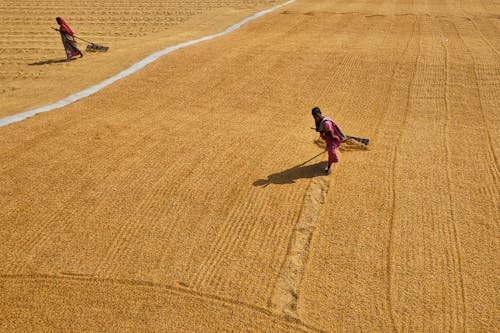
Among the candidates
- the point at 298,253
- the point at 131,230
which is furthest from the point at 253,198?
the point at 131,230

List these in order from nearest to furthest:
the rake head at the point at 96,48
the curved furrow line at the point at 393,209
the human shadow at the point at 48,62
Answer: the curved furrow line at the point at 393,209 < the human shadow at the point at 48,62 < the rake head at the point at 96,48

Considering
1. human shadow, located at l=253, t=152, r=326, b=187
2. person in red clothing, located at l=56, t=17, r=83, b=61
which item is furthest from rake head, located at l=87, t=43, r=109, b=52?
human shadow, located at l=253, t=152, r=326, b=187

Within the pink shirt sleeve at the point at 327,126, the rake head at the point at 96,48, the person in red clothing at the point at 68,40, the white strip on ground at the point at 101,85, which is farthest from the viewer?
the rake head at the point at 96,48

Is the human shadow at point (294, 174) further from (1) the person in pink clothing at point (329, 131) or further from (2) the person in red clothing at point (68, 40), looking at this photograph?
(2) the person in red clothing at point (68, 40)

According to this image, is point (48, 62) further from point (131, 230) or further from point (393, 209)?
point (393, 209)

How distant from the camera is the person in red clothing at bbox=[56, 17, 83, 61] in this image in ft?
48.4

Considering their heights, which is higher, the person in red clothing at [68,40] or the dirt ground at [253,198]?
the person in red clothing at [68,40]

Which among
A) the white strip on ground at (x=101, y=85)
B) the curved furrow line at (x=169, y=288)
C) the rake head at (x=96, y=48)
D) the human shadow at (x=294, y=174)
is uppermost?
the rake head at (x=96, y=48)

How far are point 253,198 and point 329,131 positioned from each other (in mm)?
2032

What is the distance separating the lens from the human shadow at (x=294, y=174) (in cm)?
740

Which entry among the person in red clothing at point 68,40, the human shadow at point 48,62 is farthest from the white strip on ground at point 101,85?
the human shadow at point 48,62

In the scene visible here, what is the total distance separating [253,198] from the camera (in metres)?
6.95

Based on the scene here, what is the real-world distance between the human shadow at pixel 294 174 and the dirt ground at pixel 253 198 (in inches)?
1.9

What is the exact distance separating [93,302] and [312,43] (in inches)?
567
